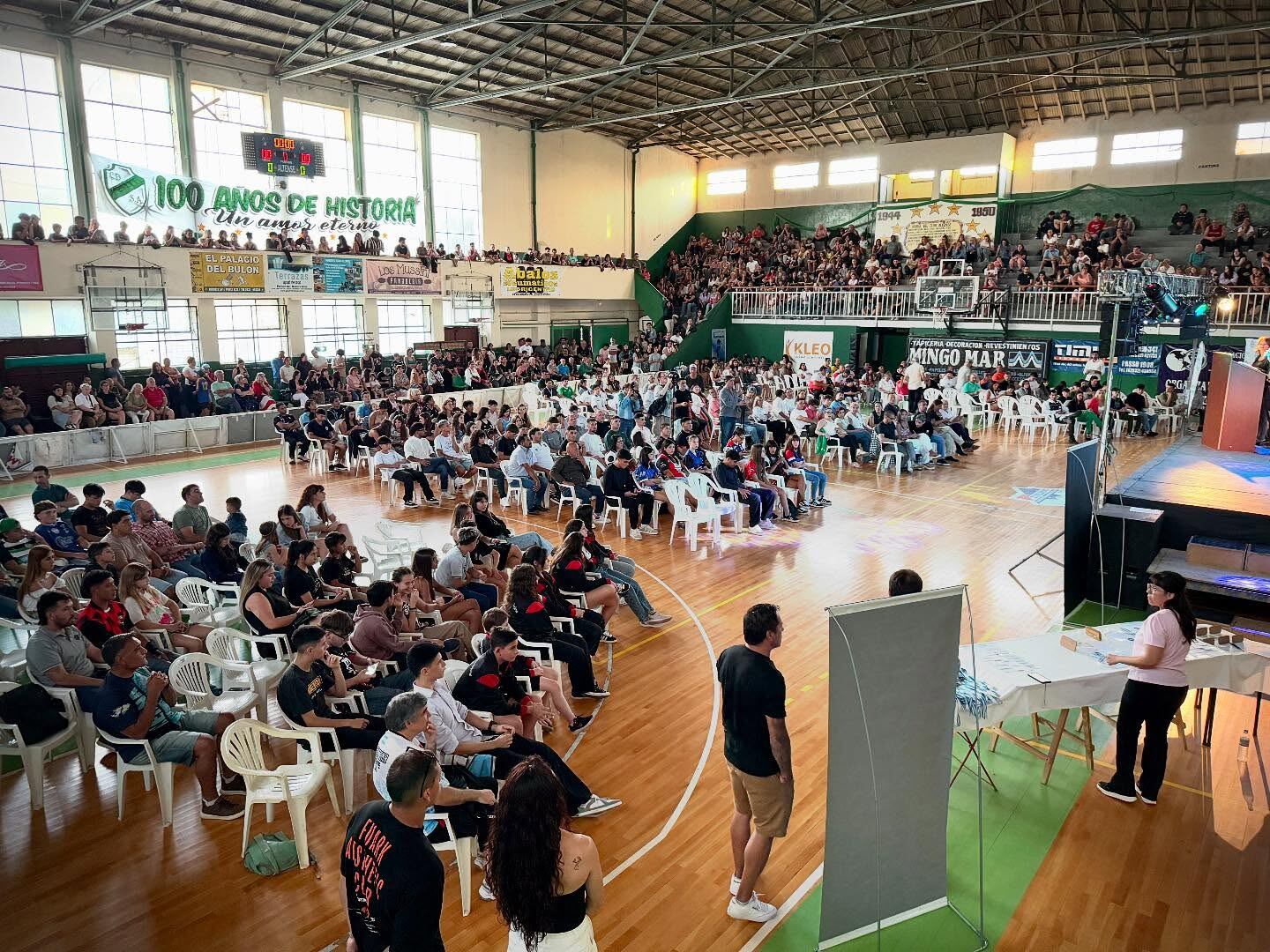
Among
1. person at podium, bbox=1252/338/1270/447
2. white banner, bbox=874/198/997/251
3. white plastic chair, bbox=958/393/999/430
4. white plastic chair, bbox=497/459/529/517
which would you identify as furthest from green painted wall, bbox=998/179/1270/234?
white plastic chair, bbox=497/459/529/517

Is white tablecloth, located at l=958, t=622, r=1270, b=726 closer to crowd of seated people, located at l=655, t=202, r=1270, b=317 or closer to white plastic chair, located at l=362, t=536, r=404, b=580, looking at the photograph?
white plastic chair, located at l=362, t=536, r=404, b=580

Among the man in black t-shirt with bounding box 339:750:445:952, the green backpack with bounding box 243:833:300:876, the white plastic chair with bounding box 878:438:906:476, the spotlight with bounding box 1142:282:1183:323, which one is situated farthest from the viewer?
the white plastic chair with bounding box 878:438:906:476

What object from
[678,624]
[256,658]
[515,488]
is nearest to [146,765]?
[256,658]

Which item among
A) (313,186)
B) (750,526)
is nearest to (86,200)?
(313,186)

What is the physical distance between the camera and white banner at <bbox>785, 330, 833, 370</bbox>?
86.0ft

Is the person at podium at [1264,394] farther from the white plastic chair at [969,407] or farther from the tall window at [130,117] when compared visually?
the tall window at [130,117]

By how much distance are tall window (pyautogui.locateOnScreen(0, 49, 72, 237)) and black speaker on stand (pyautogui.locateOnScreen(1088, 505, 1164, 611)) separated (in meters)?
19.7

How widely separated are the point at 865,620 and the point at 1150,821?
2.82 meters

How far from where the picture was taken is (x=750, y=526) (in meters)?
11.3

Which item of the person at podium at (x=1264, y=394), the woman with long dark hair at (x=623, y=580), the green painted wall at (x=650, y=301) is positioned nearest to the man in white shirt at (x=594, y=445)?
the woman with long dark hair at (x=623, y=580)

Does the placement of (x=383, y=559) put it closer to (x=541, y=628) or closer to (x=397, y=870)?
(x=541, y=628)

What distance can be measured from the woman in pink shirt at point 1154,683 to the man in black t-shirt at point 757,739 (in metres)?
2.36

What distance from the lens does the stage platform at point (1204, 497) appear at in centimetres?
802

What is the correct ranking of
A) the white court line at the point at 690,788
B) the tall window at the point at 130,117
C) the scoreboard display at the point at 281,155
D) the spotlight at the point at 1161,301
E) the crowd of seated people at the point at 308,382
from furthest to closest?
the scoreboard display at the point at 281,155 → the tall window at the point at 130,117 → the crowd of seated people at the point at 308,382 → the spotlight at the point at 1161,301 → the white court line at the point at 690,788
